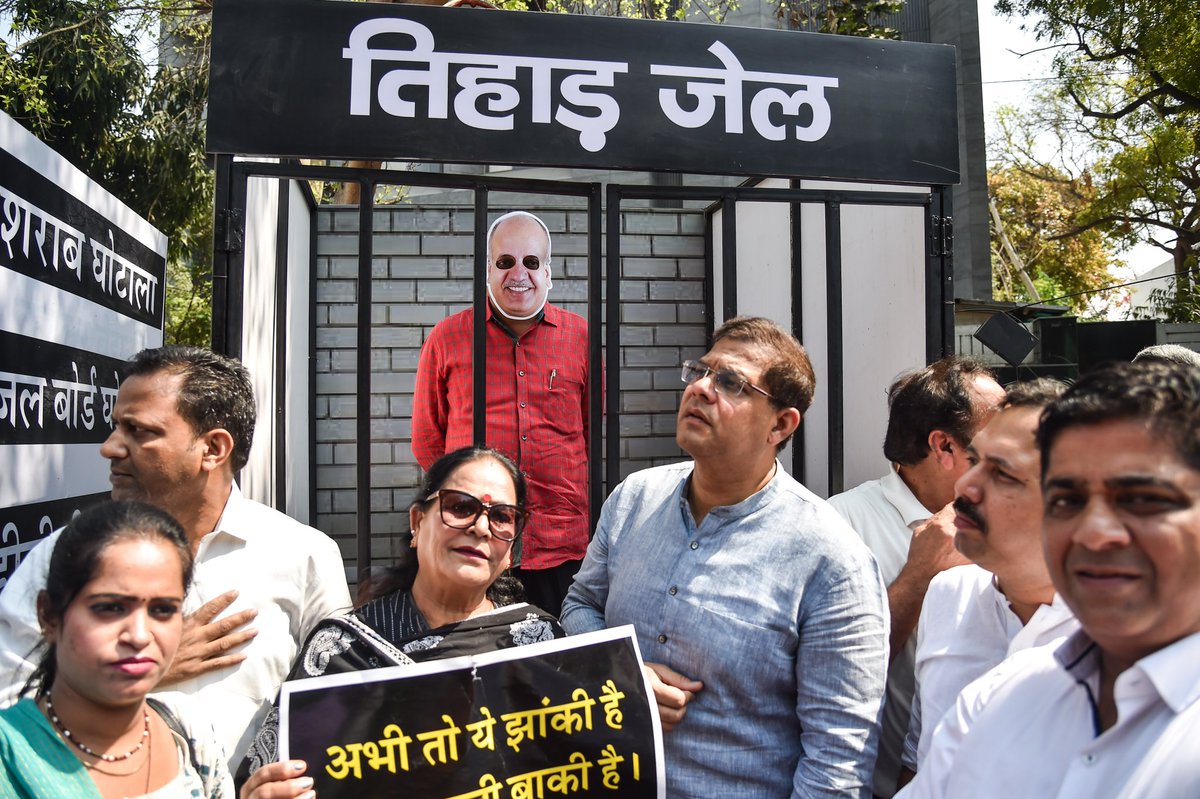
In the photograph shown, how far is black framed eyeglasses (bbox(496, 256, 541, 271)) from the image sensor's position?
13.1 feet

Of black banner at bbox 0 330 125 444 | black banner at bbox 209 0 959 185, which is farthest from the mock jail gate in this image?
black banner at bbox 0 330 125 444

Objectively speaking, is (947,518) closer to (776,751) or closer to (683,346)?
(776,751)

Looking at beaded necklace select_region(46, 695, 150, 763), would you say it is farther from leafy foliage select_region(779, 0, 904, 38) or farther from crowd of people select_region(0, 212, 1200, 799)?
leafy foliage select_region(779, 0, 904, 38)

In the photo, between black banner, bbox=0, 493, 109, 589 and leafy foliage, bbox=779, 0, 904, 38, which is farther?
leafy foliage, bbox=779, 0, 904, 38

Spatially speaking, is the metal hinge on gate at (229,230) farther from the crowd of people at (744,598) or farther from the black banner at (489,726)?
the black banner at (489,726)

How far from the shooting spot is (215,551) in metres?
2.29

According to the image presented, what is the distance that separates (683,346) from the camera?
20.4ft

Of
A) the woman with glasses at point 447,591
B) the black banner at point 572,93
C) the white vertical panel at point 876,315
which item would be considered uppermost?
the black banner at point 572,93

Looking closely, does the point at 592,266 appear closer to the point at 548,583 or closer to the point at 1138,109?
the point at 548,583

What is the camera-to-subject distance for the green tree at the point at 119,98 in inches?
410

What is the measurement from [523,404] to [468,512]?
1782 millimetres

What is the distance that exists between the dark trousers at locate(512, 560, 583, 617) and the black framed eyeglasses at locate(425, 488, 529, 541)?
1582 mm

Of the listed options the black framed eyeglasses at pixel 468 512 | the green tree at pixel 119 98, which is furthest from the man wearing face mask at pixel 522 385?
the green tree at pixel 119 98

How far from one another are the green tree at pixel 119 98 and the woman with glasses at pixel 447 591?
9580 millimetres
